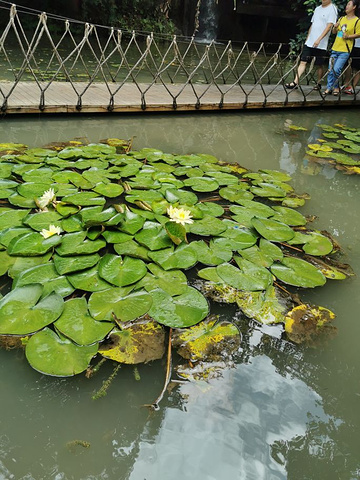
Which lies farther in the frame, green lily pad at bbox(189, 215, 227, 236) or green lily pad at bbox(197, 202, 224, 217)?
green lily pad at bbox(197, 202, 224, 217)

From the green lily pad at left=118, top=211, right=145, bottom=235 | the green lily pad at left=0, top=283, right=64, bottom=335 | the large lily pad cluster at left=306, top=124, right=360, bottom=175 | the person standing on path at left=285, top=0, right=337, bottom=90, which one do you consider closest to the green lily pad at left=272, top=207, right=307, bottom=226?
the green lily pad at left=118, top=211, right=145, bottom=235

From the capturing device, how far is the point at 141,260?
1.57 m

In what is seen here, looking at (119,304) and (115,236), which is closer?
(119,304)

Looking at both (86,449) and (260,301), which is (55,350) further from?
(260,301)

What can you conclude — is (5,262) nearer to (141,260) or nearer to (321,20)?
(141,260)

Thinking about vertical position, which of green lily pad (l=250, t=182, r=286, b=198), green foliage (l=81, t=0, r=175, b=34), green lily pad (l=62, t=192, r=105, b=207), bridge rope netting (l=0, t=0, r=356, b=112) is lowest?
green lily pad (l=62, t=192, r=105, b=207)

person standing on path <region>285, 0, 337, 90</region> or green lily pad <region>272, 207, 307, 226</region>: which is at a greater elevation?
person standing on path <region>285, 0, 337, 90</region>

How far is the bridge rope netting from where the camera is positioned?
12.5 feet

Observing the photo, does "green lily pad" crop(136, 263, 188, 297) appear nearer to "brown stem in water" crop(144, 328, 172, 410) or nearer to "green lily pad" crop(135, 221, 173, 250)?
"green lily pad" crop(135, 221, 173, 250)

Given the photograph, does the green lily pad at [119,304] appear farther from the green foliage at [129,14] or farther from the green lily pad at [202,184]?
the green foliage at [129,14]

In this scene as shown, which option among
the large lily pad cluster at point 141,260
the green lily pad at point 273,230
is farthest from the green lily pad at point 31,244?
the green lily pad at point 273,230

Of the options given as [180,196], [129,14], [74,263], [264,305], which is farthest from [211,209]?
[129,14]

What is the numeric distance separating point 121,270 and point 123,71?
253 inches

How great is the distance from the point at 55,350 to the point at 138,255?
22.1 inches
